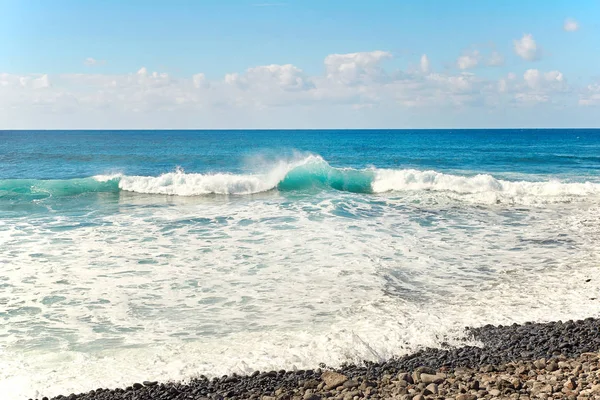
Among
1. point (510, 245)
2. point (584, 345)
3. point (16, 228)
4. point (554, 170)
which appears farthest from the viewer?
point (554, 170)

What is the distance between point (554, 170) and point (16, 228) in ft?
94.9

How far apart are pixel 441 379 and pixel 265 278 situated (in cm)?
474

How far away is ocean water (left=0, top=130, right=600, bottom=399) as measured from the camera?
6.65 metres

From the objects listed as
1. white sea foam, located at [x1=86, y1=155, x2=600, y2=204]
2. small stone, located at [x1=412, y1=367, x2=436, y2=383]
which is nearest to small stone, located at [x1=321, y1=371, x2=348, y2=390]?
small stone, located at [x1=412, y1=367, x2=436, y2=383]

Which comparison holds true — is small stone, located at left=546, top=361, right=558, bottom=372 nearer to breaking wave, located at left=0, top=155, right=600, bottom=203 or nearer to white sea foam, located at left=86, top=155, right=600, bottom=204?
white sea foam, located at left=86, top=155, right=600, bottom=204

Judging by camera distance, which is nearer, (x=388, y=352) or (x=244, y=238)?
(x=388, y=352)

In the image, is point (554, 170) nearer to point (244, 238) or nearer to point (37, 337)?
point (244, 238)

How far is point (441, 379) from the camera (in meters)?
5.72

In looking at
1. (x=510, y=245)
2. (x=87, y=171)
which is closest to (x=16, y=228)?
(x=510, y=245)

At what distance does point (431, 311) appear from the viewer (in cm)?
804

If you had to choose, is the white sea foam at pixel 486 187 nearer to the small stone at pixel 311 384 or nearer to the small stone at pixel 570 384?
the small stone at pixel 570 384

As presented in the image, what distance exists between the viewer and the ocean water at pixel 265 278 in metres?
6.65

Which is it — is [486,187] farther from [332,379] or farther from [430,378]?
[332,379]

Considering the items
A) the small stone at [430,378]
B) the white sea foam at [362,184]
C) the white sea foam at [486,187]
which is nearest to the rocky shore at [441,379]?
the small stone at [430,378]
